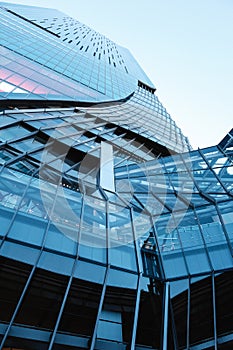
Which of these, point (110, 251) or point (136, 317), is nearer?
point (136, 317)

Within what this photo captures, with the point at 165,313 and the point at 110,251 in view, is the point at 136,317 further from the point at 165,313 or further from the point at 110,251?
the point at 110,251

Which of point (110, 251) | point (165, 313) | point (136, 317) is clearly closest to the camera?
point (136, 317)

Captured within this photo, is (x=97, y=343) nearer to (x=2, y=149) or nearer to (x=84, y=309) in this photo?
(x=84, y=309)

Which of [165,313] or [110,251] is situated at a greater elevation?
[110,251]

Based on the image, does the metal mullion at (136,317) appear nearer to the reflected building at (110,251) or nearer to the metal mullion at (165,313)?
the reflected building at (110,251)

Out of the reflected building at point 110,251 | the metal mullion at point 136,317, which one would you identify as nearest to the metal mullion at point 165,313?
the reflected building at point 110,251

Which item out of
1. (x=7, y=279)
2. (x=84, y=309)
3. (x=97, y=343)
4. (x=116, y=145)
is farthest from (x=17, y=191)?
(x=116, y=145)

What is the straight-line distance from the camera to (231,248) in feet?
33.3

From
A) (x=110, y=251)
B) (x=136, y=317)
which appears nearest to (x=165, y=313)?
(x=136, y=317)

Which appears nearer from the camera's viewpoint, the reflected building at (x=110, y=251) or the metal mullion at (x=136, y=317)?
the metal mullion at (x=136, y=317)

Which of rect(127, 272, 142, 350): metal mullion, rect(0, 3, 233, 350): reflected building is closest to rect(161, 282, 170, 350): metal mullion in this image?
rect(0, 3, 233, 350): reflected building

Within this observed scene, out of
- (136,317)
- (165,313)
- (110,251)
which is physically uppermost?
Answer: (110,251)

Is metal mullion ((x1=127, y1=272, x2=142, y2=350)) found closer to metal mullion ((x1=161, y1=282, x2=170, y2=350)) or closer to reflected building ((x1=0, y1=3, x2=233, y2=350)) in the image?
reflected building ((x1=0, y1=3, x2=233, y2=350))

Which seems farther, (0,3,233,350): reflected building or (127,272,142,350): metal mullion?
(0,3,233,350): reflected building
